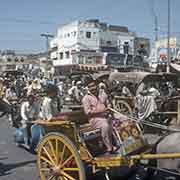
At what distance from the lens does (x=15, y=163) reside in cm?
751

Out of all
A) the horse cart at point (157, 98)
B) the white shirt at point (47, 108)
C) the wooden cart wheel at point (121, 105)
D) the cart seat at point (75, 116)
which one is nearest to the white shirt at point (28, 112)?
the white shirt at point (47, 108)

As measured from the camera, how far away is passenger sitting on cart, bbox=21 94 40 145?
870cm

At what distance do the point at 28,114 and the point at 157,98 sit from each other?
5.36 m

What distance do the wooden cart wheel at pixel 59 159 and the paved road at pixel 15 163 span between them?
3.25ft

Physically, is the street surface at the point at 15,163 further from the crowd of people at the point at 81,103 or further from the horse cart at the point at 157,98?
the horse cart at the point at 157,98

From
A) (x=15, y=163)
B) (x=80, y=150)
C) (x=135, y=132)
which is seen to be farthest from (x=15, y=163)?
(x=135, y=132)

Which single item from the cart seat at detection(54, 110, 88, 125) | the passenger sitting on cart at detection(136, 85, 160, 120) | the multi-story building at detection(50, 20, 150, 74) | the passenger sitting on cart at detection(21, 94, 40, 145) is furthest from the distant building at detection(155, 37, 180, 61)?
the cart seat at detection(54, 110, 88, 125)

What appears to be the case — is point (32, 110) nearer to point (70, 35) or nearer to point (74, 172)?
point (74, 172)

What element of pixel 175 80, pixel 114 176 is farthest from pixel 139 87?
pixel 114 176

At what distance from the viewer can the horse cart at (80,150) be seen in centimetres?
494

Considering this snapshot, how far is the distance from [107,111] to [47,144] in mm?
1068

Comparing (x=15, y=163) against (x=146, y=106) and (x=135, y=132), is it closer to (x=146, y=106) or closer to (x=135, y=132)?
(x=135, y=132)

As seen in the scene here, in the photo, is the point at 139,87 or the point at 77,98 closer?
the point at 139,87

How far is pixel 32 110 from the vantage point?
909 centimetres
